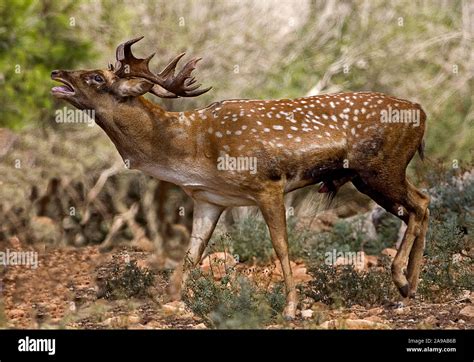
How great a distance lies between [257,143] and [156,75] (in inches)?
44.3

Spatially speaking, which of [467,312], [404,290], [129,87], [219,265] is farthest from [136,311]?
[467,312]

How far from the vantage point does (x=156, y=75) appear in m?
9.37

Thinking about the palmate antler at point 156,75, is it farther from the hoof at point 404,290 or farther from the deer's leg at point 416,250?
the hoof at point 404,290

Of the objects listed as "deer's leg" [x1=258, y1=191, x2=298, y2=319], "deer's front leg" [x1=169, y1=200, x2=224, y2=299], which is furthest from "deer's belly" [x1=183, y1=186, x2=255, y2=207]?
"deer's leg" [x1=258, y1=191, x2=298, y2=319]

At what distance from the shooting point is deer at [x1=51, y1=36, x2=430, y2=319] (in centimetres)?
920

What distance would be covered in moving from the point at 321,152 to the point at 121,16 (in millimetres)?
6740

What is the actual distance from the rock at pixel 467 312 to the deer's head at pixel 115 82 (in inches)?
121

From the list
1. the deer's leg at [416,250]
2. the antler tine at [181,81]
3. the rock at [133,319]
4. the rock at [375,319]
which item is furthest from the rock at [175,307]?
the deer's leg at [416,250]

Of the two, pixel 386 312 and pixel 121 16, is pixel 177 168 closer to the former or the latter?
pixel 386 312

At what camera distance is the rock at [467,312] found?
9.22 metres

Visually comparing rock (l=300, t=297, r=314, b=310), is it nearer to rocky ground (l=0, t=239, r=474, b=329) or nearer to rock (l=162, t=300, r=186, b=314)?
rocky ground (l=0, t=239, r=474, b=329)

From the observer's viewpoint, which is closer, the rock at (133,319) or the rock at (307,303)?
the rock at (133,319)

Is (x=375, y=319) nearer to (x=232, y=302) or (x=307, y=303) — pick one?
(x=307, y=303)

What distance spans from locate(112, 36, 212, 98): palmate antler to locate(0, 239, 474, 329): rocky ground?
80.4 inches
